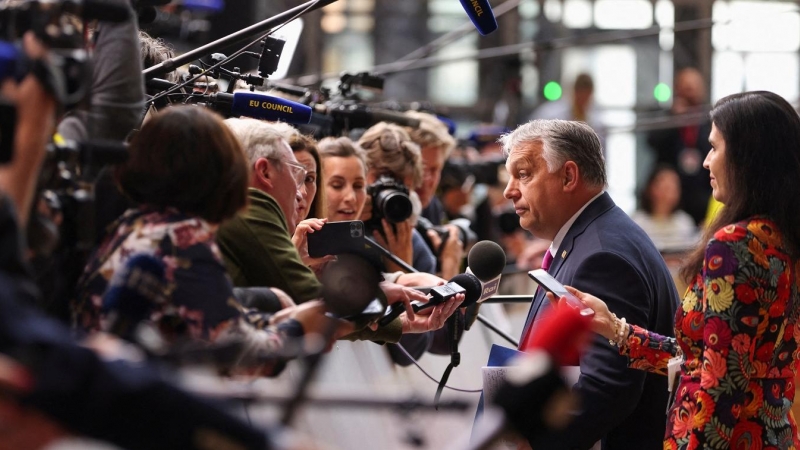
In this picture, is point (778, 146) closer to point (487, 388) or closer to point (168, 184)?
point (487, 388)

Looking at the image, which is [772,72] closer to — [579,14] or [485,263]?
[579,14]

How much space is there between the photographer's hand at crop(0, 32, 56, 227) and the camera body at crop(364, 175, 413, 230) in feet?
7.32

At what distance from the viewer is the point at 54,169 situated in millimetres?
1940

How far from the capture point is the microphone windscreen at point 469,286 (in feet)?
10.0

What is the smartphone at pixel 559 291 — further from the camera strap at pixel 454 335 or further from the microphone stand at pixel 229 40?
the microphone stand at pixel 229 40

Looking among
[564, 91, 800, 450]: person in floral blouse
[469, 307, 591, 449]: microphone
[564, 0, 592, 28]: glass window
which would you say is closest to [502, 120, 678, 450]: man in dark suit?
[564, 91, 800, 450]: person in floral blouse

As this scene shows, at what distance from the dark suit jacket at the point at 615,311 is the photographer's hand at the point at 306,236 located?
55cm

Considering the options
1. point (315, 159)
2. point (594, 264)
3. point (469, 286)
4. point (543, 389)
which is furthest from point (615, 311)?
point (543, 389)

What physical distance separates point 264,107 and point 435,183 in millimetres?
1978

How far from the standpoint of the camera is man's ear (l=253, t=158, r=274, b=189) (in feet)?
8.59

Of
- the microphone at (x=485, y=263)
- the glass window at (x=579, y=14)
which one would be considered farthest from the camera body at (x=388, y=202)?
the glass window at (x=579, y=14)

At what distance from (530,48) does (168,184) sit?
404cm

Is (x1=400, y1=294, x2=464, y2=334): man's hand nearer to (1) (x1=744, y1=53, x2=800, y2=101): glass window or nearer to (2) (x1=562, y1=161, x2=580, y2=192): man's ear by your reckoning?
(2) (x1=562, y1=161, x2=580, y2=192): man's ear

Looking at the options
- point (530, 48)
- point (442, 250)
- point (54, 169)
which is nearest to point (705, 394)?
point (54, 169)
